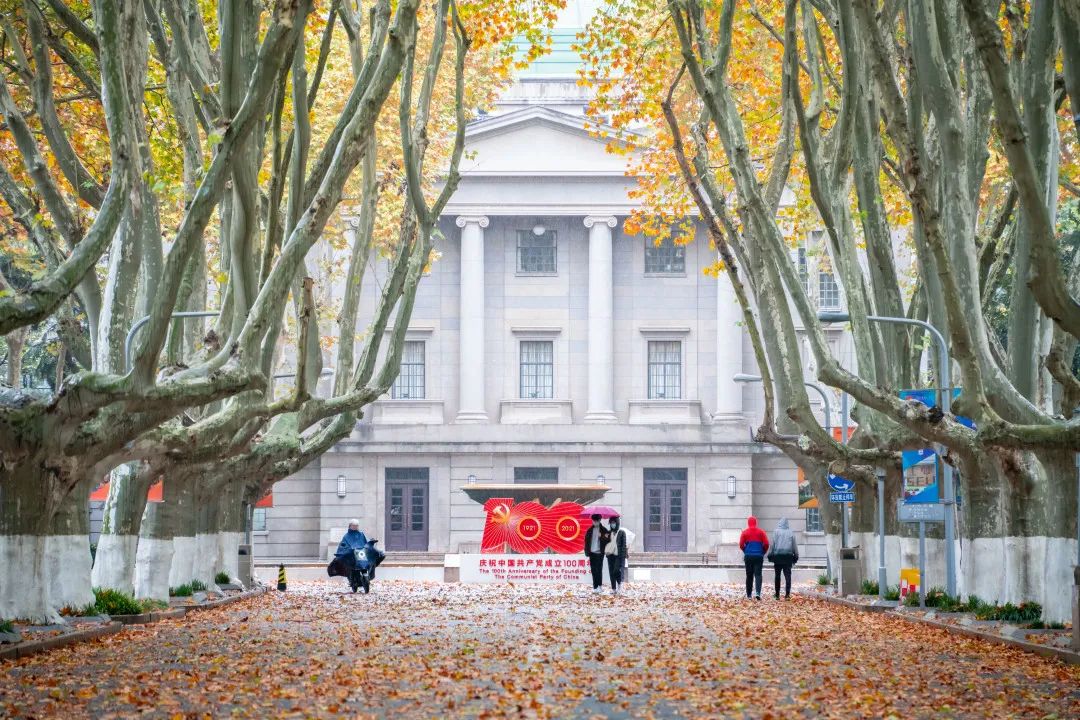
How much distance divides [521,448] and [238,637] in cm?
3478

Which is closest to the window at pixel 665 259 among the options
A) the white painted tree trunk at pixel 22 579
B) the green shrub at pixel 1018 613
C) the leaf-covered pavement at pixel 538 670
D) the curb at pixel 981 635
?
the curb at pixel 981 635

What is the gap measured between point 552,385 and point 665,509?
19.7 ft

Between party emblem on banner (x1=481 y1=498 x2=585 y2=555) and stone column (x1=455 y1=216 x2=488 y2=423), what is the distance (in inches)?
507

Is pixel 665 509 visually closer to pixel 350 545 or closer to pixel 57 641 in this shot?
pixel 350 545

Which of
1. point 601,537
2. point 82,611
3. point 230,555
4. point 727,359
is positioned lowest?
point 82,611

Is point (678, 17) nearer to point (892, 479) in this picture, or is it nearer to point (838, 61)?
point (838, 61)

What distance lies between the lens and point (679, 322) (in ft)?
180

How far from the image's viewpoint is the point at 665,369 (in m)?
54.7

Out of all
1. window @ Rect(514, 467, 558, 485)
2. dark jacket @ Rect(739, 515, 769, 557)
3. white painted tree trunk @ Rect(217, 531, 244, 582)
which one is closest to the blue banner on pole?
dark jacket @ Rect(739, 515, 769, 557)

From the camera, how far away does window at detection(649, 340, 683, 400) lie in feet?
178

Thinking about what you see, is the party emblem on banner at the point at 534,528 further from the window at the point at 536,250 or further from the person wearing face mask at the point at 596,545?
the window at the point at 536,250

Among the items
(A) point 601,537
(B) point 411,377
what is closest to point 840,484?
(A) point 601,537

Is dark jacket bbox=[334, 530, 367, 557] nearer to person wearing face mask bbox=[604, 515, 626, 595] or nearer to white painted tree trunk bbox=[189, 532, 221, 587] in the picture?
white painted tree trunk bbox=[189, 532, 221, 587]

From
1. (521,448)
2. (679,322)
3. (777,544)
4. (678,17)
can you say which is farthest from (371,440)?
(678,17)
